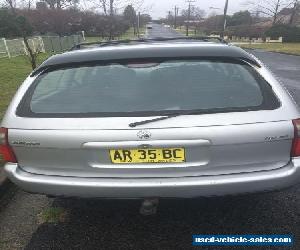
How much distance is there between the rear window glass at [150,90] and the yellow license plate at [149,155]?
0.26 meters

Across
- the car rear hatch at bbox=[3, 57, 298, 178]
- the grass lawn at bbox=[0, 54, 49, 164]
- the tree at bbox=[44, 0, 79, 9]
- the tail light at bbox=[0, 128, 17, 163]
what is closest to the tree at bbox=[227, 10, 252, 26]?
the tree at bbox=[44, 0, 79, 9]

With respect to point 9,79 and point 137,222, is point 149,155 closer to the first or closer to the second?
point 137,222

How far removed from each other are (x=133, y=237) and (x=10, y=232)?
→ 43.3 inches

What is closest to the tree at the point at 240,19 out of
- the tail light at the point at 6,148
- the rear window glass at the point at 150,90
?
the rear window glass at the point at 150,90

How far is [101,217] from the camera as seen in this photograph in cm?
373

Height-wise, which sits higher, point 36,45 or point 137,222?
point 137,222

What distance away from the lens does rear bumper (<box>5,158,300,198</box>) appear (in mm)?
2904

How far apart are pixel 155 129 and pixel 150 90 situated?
1.35 feet

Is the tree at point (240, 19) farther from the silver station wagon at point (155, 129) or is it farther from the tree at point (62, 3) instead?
the silver station wagon at point (155, 129)

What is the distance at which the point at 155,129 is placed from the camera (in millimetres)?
2787

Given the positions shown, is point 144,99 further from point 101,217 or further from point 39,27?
point 39,27

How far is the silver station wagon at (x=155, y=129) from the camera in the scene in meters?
2.82

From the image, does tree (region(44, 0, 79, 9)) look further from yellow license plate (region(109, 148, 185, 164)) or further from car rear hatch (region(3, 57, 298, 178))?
yellow license plate (region(109, 148, 185, 164))

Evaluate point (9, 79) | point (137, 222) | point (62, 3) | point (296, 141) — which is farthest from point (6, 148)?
point (62, 3)
